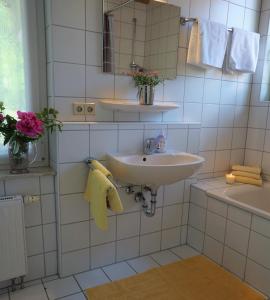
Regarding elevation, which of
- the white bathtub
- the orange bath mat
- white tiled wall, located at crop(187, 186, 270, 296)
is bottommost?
the orange bath mat

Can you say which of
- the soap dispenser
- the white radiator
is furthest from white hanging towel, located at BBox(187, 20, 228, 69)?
the white radiator

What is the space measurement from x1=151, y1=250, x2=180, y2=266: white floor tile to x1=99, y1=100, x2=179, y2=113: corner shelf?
109 centimetres

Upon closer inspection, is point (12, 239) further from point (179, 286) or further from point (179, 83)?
point (179, 83)

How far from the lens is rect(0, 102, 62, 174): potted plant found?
147cm

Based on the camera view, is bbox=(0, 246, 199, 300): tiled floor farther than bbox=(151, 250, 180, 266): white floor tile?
No

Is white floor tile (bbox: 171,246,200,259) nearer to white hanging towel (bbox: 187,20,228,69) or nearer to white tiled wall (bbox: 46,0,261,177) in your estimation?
white tiled wall (bbox: 46,0,261,177)

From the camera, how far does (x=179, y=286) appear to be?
1739 mm

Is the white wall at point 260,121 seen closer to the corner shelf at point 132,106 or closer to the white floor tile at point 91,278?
the corner shelf at point 132,106

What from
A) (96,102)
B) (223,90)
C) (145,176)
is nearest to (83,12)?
(96,102)

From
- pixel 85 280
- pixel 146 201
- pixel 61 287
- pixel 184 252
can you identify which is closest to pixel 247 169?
pixel 184 252

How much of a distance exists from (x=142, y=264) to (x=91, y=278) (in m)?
0.38

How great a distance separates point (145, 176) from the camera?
5.09 ft

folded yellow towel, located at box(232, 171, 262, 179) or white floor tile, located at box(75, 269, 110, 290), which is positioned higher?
folded yellow towel, located at box(232, 171, 262, 179)

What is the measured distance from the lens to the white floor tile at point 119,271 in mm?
1838
